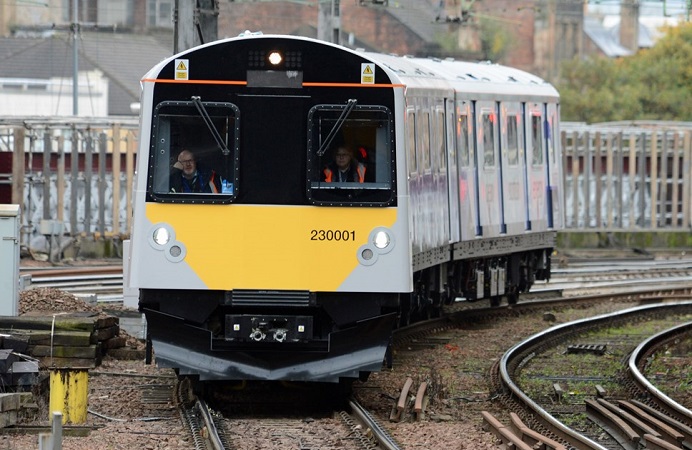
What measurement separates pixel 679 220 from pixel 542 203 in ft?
55.9

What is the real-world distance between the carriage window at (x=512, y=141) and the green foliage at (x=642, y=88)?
41411mm

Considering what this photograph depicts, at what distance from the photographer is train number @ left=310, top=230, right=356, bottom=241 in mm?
11969

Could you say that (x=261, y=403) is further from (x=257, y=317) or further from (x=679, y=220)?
(x=679, y=220)

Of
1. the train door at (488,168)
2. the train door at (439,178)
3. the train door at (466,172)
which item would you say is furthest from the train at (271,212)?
the train door at (488,168)

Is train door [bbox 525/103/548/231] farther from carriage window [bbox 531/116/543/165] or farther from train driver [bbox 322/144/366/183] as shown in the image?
train driver [bbox 322/144/366/183]

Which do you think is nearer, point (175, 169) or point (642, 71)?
point (175, 169)

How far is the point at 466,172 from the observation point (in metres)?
18.7

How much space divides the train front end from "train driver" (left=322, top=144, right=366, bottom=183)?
0.02m

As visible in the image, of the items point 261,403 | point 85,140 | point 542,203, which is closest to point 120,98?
point 85,140

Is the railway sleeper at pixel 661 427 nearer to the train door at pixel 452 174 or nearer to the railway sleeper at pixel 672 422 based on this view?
A: the railway sleeper at pixel 672 422

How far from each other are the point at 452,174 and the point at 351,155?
5818 mm

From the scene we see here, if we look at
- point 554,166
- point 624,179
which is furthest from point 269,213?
point 624,179

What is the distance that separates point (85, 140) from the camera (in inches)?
1314

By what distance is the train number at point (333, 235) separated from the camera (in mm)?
11969
